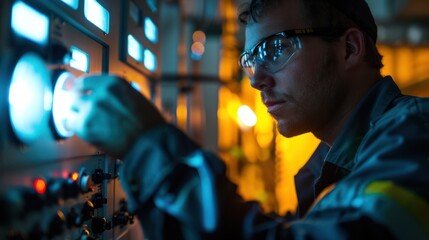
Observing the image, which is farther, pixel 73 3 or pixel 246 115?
pixel 246 115

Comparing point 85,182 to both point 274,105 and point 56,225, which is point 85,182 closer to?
point 56,225

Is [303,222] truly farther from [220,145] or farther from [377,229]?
[220,145]

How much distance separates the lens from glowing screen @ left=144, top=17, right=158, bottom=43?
1205 millimetres

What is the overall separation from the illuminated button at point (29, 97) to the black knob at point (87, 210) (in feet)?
0.64

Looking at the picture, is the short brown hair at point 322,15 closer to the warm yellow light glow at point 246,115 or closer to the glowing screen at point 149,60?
the glowing screen at point 149,60

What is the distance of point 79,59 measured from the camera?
0.73m

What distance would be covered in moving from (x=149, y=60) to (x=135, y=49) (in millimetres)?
162

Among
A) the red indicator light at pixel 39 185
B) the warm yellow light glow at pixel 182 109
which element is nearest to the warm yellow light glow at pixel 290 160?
the warm yellow light glow at pixel 182 109

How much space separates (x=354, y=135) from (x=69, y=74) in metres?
0.64

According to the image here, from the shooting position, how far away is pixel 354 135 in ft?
3.03

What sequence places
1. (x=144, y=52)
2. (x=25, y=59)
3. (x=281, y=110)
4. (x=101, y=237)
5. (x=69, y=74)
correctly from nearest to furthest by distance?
1. (x=25, y=59)
2. (x=69, y=74)
3. (x=101, y=237)
4. (x=281, y=110)
5. (x=144, y=52)

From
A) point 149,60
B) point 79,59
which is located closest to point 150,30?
point 149,60

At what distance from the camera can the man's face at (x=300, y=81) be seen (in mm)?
939

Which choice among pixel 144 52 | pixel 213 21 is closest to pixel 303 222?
pixel 144 52
